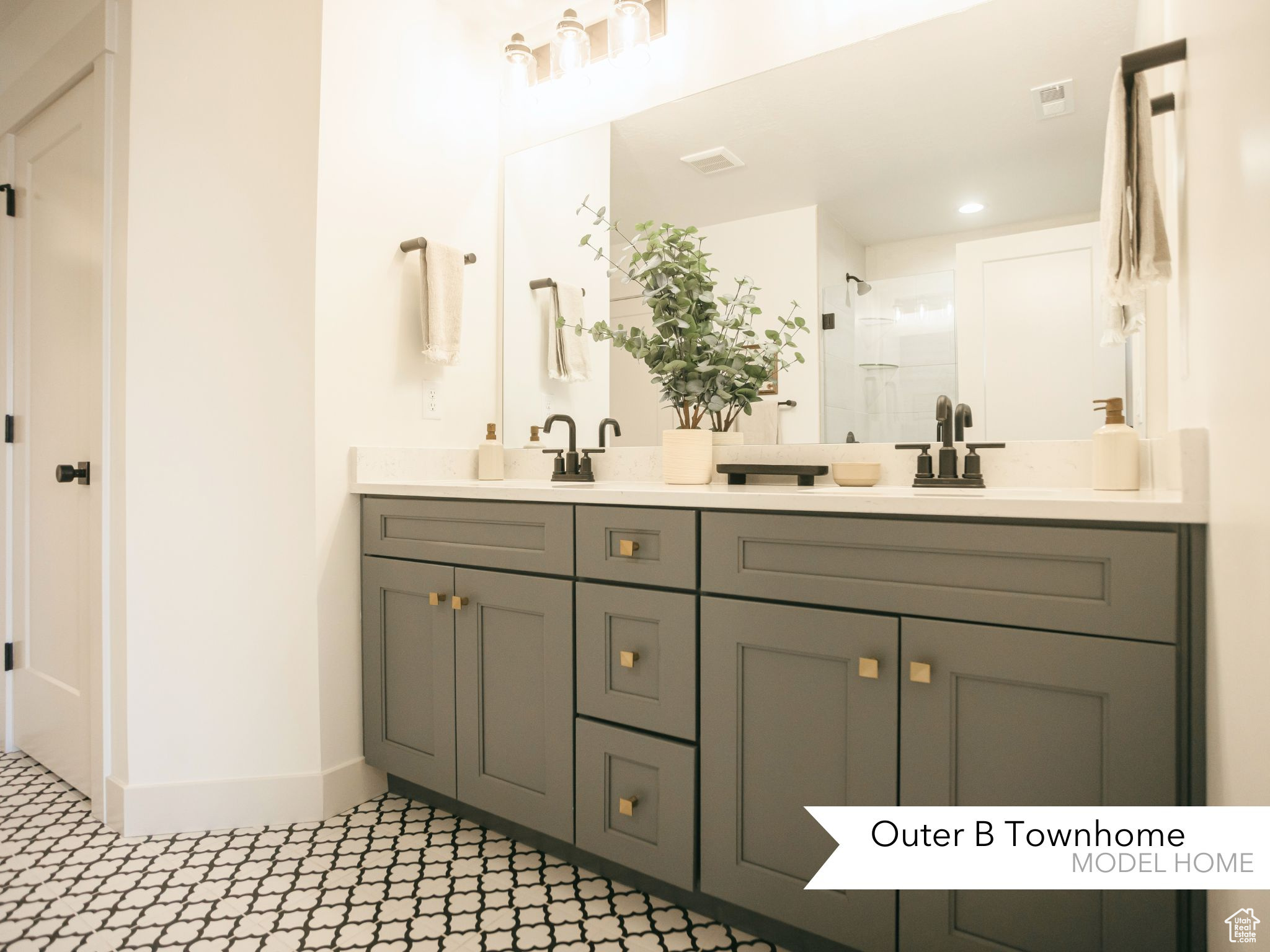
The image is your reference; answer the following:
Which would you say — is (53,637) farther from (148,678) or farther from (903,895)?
(903,895)

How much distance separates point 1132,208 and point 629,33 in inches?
63.9

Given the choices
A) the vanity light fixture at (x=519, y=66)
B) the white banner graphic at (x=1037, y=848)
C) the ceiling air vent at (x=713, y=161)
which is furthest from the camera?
the vanity light fixture at (x=519, y=66)

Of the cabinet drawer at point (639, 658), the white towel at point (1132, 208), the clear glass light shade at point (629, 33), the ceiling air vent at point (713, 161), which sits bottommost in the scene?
the cabinet drawer at point (639, 658)

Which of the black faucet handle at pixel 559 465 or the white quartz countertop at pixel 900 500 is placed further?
the black faucet handle at pixel 559 465

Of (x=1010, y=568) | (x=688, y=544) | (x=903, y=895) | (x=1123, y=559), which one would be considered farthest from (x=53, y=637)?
(x=1123, y=559)

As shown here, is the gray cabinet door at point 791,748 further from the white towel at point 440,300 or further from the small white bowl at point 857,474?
the white towel at point 440,300

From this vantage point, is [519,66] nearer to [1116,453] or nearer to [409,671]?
[409,671]

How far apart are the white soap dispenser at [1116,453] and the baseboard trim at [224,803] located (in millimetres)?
2036

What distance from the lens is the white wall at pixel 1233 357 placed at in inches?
28.5

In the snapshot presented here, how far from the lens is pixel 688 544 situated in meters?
1.42

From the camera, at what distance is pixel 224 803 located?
192cm

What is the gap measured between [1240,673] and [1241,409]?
0.30 meters

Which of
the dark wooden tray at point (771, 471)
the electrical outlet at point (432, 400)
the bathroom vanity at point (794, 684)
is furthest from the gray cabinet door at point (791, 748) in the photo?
the electrical outlet at point (432, 400)

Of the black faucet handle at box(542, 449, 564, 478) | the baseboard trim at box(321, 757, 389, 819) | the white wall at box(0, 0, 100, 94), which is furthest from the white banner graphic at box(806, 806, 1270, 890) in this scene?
the white wall at box(0, 0, 100, 94)
